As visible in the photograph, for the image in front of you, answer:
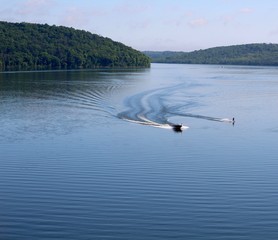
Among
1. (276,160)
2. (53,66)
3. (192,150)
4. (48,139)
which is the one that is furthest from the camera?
(53,66)

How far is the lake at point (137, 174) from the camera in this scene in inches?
457

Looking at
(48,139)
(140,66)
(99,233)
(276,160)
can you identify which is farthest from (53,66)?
(99,233)

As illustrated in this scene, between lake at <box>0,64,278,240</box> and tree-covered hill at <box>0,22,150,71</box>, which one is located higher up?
tree-covered hill at <box>0,22,150,71</box>

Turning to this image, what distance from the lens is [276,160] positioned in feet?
61.9

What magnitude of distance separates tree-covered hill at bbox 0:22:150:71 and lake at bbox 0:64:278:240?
5897 cm

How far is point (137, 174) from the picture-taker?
647 inches

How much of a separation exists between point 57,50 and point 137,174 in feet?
297

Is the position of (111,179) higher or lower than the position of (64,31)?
lower

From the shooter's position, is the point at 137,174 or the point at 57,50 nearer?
the point at 137,174

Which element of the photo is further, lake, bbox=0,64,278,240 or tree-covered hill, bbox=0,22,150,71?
tree-covered hill, bbox=0,22,150,71

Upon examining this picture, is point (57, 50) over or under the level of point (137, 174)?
over

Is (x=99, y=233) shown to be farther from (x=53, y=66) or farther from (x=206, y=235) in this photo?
(x=53, y=66)

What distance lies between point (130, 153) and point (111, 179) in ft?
14.0

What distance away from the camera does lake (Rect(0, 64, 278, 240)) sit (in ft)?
38.1
